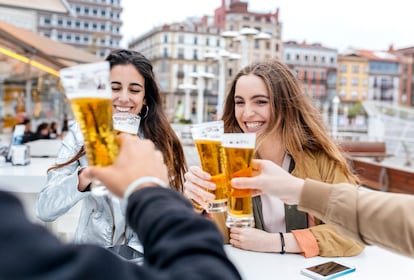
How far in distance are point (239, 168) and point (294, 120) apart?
90 cm

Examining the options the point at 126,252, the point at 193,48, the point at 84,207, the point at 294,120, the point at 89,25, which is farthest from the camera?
the point at 89,25

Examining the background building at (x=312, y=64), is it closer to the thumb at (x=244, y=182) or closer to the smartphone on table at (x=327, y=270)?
the smartphone on table at (x=327, y=270)

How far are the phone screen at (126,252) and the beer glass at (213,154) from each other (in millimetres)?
438

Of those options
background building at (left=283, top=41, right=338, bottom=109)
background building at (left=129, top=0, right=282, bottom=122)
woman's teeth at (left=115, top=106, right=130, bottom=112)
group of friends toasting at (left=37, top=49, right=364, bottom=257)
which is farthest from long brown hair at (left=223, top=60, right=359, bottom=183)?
background building at (left=283, top=41, right=338, bottom=109)

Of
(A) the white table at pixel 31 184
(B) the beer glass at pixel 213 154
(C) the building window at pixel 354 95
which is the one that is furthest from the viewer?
(C) the building window at pixel 354 95

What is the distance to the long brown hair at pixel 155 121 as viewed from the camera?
1848mm

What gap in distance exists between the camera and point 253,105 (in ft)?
5.93

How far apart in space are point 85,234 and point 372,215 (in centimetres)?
113

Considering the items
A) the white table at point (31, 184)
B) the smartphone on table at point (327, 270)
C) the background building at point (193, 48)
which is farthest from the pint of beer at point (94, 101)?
the background building at point (193, 48)

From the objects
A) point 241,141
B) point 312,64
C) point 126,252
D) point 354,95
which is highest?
point 312,64

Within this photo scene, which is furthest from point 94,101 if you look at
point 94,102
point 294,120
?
point 294,120

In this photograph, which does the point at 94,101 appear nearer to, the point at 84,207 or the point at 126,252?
the point at 126,252

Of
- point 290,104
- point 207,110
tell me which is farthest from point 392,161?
point 207,110

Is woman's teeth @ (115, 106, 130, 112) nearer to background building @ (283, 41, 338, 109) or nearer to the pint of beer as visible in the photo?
the pint of beer
